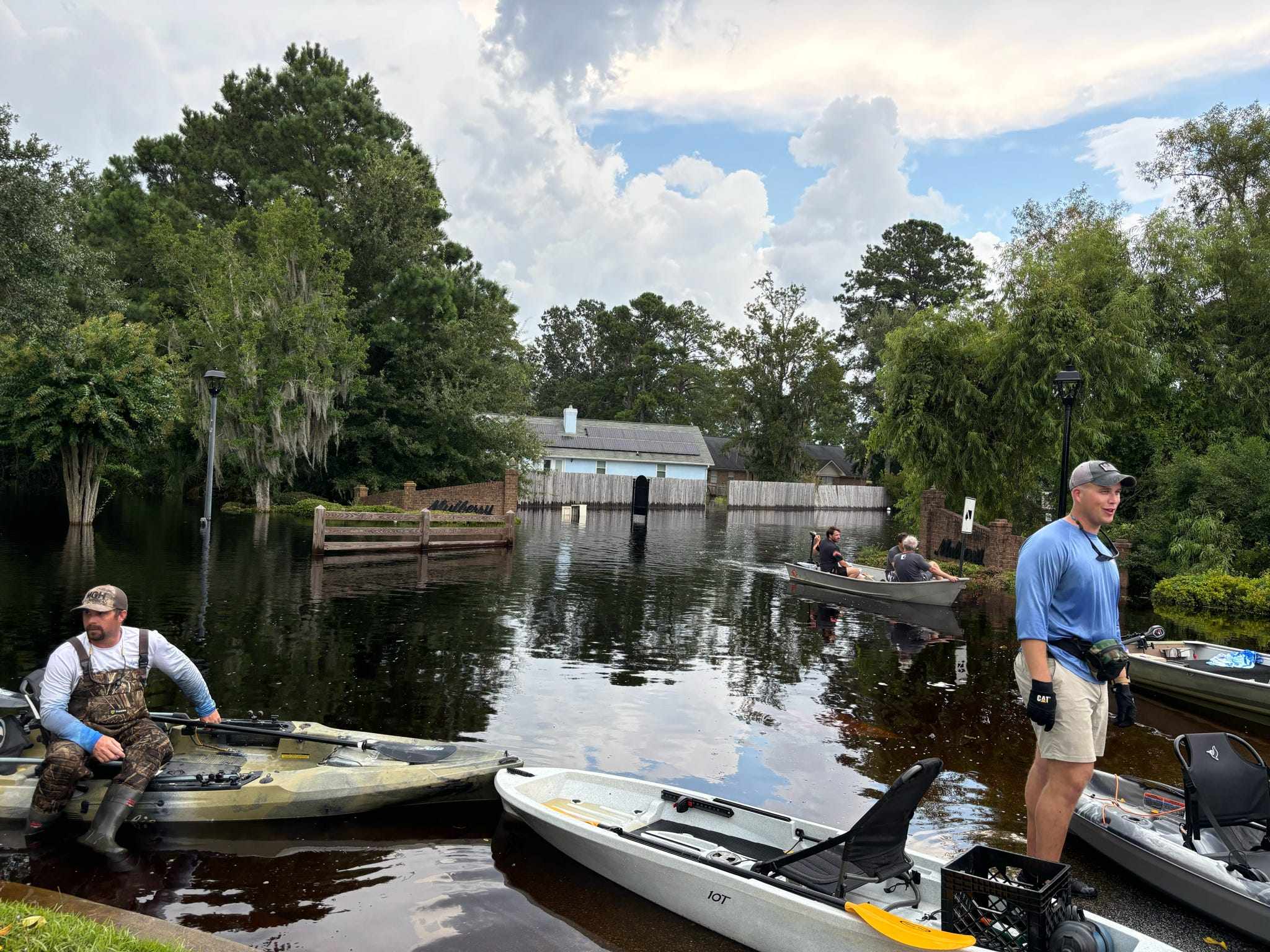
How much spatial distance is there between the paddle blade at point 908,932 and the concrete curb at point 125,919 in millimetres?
3129

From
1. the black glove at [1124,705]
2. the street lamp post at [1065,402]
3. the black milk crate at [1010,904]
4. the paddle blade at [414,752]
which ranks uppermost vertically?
the street lamp post at [1065,402]

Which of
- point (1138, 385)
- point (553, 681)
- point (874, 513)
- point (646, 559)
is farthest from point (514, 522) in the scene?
point (874, 513)

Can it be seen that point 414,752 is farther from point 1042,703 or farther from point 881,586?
point 881,586

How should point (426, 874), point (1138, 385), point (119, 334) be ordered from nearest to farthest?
1. point (426, 874)
2. point (119, 334)
3. point (1138, 385)

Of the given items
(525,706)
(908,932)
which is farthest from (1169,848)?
(525,706)

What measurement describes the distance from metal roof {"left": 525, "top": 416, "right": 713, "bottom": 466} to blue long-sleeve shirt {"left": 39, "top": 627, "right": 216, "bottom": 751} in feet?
168

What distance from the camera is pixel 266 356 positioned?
33.2 metres

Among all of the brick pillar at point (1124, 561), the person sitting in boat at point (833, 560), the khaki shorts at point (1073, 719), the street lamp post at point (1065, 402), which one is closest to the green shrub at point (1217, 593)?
the brick pillar at point (1124, 561)

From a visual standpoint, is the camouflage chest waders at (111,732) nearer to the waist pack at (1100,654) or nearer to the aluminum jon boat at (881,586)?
the waist pack at (1100,654)

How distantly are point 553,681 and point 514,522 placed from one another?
16302 millimetres

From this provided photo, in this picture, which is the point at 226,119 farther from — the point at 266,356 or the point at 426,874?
the point at 426,874

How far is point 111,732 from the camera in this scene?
20.8 feet

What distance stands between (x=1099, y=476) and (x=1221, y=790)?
2.31 meters

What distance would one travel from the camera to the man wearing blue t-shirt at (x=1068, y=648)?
5.04m
